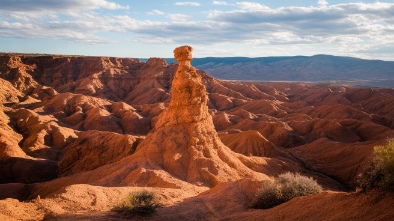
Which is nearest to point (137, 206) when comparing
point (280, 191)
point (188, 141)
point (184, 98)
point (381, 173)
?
point (280, 191)

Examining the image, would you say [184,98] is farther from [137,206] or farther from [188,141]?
[137,206]

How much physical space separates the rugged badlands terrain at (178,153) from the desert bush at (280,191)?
84 cm

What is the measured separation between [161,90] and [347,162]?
169ft

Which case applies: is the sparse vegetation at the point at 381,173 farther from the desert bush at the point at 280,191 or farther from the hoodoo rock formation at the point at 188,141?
the hoodoo rock formation at the point at 188,141

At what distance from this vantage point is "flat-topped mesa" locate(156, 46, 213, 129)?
81.2 feet

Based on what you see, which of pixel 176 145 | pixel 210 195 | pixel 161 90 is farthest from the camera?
pixel 161 90

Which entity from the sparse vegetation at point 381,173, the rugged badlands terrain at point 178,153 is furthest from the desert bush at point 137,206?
the sparse vegetation at point 381,173

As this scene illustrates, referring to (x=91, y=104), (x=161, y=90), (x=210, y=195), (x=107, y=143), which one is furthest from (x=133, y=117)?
(x=210, y=195)

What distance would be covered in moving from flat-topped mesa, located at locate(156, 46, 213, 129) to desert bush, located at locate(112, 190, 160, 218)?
11325 millimetres

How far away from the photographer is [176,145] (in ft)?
78.1

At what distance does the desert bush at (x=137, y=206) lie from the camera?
12.8m

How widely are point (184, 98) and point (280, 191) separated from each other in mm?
12132

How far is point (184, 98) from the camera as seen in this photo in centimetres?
2486

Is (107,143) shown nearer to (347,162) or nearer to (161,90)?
(347,162)
